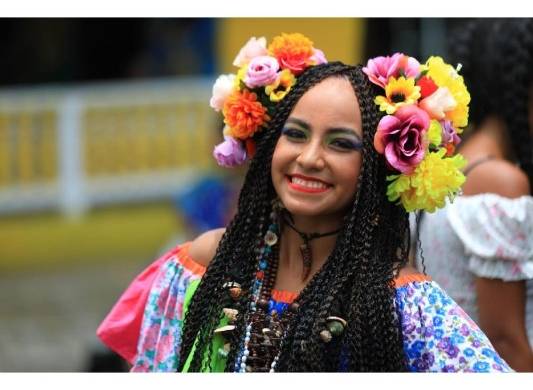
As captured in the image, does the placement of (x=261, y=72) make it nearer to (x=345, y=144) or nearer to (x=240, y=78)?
(x=240, y=78)

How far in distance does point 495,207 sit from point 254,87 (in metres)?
0.91

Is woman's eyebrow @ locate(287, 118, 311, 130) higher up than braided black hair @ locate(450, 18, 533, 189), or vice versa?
braided black hair @ locate(450, 18, 533, 189)

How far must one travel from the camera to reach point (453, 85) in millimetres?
3291

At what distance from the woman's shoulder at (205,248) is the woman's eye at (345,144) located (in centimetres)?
49

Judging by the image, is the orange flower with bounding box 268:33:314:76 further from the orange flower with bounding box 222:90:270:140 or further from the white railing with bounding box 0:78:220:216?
the white railing with bounding box 0:78:220:216

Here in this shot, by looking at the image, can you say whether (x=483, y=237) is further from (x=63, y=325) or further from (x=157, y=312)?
(x=63, y=325)

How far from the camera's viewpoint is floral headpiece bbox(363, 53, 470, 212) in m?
3.17

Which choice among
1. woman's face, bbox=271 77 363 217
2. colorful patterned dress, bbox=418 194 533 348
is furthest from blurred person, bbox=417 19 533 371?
woman's face, bbox=271 77 363 217

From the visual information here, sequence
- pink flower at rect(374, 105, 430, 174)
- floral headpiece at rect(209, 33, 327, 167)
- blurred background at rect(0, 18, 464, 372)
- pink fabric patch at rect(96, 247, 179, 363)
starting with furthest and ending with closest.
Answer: blurred background at rect(0, 18, 464, 372) → pink fabric patch at rect(96, 247, 179, 363) → floral headpiece at rect(209, 33, 327, 167) → pink flower at rect(374, 105, 430, 174)

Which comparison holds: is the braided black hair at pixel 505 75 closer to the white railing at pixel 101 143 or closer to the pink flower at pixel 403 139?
the pink flower at pixel 403 139

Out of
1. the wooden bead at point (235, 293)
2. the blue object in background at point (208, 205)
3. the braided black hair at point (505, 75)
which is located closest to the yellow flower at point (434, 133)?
the wooden bead at point (235, 293)

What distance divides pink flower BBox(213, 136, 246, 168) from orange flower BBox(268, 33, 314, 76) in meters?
0.26

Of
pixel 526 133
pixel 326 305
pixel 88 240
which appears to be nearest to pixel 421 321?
pixel 326 305

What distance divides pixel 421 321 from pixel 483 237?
79 centimetres
